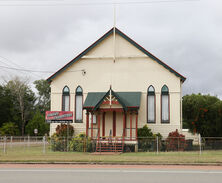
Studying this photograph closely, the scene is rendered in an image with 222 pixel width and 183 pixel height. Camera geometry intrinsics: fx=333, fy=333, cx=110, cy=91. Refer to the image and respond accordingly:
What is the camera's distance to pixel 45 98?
85.2m

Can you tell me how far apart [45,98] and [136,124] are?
2424 inches

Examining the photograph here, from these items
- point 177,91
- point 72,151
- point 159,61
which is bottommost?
point 72,151

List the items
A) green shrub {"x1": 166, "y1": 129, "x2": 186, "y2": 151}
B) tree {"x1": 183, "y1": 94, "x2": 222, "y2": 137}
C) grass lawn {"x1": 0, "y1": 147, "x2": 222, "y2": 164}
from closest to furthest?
grass lawn {"x1": 0, "y1": 147, "x2": 222, "y2": 164}
green shrub {"x1": 166, "y1": 129, "x2": 186, "y2": 151}
tree {"x1": 183, "y1": 94, "x2": 222, "y2": 137}

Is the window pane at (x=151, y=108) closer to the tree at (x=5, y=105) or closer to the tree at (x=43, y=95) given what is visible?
the tree at (x=5, y=105)

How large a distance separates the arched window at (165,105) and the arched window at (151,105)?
0.69 metres

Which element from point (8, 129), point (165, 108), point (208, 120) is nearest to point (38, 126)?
point (8, 129)

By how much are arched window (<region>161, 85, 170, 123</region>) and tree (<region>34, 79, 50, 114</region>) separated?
5887 centimetres

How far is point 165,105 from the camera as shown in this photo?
28.5m

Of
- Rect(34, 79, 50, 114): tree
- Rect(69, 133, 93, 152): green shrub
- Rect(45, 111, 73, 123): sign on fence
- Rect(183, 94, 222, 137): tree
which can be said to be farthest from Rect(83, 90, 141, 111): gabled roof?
Rect(34, 79, 50, 114): tree

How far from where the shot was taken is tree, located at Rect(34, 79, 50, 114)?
83.5 metres
